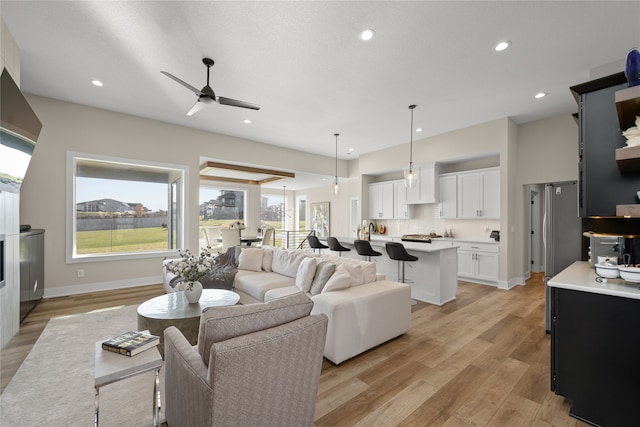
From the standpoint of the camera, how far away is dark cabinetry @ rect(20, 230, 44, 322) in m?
3.38

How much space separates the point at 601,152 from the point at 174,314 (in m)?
3.95

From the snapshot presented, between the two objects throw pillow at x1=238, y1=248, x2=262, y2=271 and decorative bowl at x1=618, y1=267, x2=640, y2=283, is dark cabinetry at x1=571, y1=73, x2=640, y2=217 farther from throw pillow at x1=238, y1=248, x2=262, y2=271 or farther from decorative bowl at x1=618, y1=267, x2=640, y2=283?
throw pillow at x1=238, y1=248, x2=262, y2=271

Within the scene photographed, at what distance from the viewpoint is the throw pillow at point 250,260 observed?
4.45 meters

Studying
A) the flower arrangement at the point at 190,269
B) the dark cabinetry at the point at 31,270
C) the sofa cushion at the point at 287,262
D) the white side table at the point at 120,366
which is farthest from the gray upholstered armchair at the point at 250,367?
the dark cabinetry at the point at 31,270

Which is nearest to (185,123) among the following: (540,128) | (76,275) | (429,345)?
(76,275)

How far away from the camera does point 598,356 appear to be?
1.77 metres

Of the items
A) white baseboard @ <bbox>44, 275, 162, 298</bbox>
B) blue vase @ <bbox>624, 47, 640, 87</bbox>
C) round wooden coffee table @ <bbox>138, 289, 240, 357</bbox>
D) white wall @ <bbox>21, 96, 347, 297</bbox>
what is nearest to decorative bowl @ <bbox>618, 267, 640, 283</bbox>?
blue vase @ <bbox>624, 47, 640, 87</bbox>

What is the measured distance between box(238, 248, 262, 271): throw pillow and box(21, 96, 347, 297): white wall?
1834mm

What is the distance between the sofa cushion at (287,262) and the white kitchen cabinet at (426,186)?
3.84m

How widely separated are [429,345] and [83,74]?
18.0 ft

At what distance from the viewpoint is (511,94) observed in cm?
419

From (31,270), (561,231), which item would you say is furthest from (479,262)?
(31,270)

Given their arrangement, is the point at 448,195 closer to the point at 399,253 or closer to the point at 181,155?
the point at 399,253

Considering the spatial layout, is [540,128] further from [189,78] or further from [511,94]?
[189,78]
